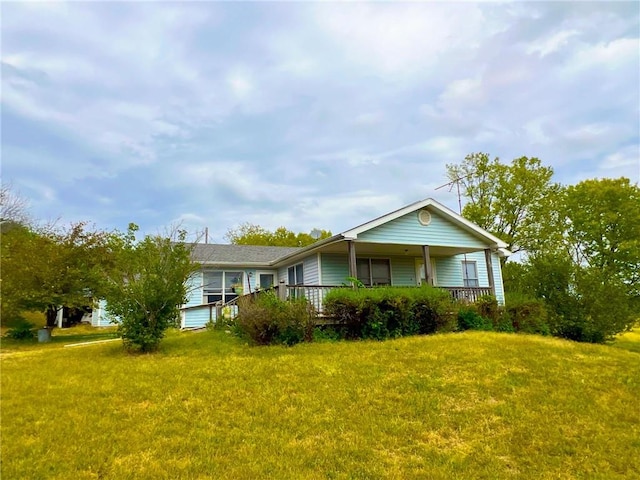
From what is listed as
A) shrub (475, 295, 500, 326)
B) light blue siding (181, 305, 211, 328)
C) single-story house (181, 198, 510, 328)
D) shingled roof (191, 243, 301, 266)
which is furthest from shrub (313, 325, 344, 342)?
light blue siding (181, 305, 211, 328)

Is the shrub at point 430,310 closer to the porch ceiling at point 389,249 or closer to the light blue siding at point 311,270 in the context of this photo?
the porch ceiling at point 389,249

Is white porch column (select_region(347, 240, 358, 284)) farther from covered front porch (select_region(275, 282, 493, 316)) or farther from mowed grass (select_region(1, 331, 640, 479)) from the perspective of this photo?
mowed grass (select_region(1, 331, 640, 479))

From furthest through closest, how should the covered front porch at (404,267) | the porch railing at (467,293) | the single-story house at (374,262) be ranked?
the covered front porch at (404,267), the single-story house at (374,262), the porch railing at (467,293)

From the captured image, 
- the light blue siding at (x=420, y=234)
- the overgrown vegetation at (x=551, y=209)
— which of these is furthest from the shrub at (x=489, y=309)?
the overgrown vegetation at (x=551, y=209)

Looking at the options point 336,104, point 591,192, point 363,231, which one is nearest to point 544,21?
point 336,104

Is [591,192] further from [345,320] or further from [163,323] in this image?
[163,323]

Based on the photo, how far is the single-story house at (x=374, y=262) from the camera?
14288 millimetres

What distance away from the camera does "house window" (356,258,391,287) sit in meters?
16.8

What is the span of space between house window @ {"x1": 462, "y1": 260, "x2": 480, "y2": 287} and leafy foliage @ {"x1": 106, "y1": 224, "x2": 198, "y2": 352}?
13.4 metres

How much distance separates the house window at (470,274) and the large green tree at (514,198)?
11745 millimetres

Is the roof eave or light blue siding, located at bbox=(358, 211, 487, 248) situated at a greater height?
light blue siding, located at bbox=(358, 211, 487, 248)

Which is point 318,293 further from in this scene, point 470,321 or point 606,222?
point 606,222

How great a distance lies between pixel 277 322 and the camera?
969 cm

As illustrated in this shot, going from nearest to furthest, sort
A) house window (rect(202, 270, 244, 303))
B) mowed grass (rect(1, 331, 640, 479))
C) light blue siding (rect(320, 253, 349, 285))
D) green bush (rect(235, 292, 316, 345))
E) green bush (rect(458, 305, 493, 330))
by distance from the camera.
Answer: mowed grass (rect(1, 331, 640, 479)) < green bush (rect(235, 292, 316, 345)) < green bush (rect(458, 305, 493, 330)) < light blue siding (rect(320, 253, 349, 285)) < house window (rect(202, 270, 244, 303))
